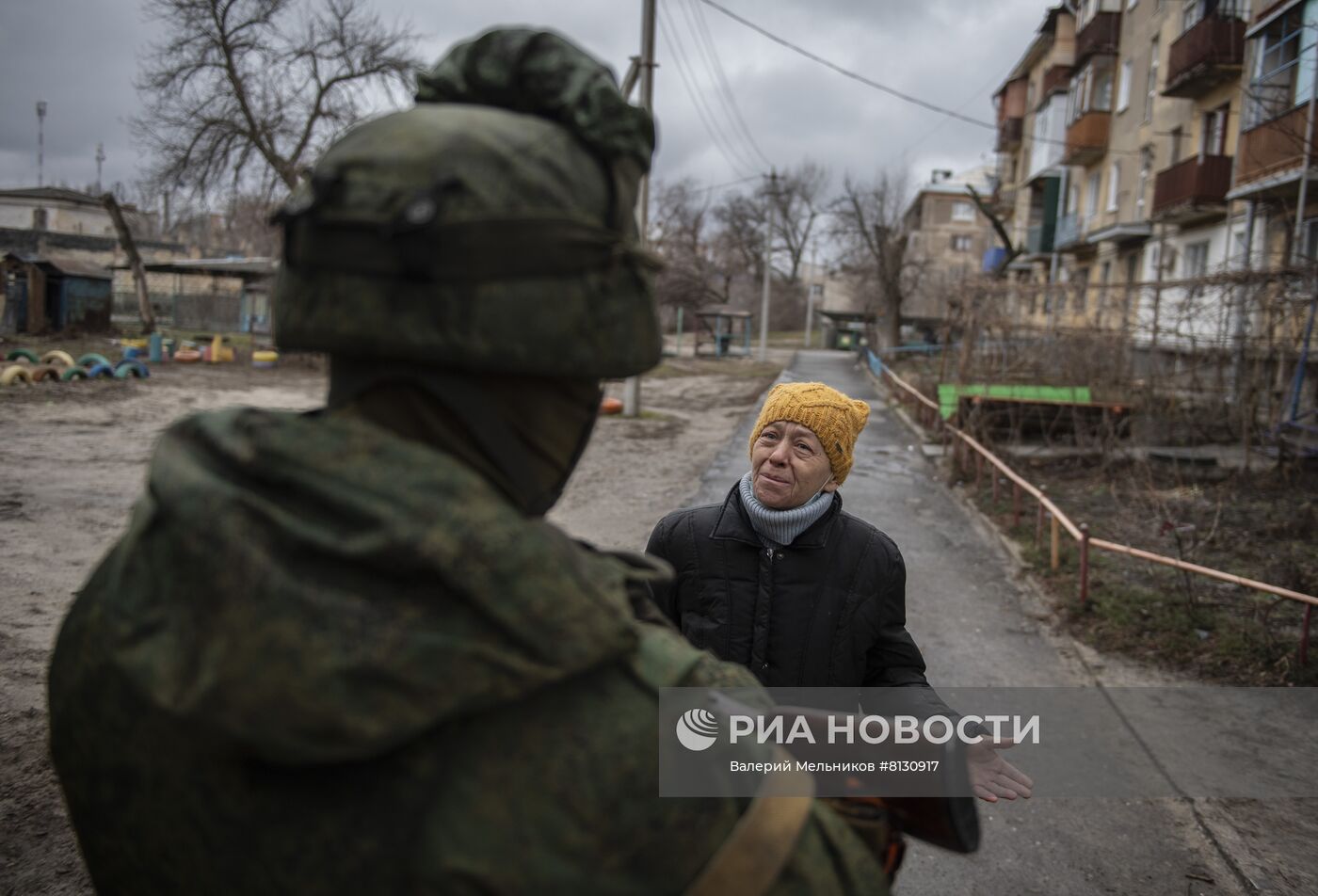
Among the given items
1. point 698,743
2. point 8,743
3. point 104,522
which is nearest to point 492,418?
point 698,743

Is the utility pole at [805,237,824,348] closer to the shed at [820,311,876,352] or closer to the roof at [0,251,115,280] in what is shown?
the shed at [820,311,876,352]

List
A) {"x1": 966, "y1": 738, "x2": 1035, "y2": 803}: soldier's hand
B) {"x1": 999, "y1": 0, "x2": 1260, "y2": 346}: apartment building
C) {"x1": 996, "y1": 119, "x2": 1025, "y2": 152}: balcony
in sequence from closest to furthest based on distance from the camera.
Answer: {"x1": 966, "y1": 738, "x2": 1035, "y2": 803}: soldier's hand < {"x1": 999, "y1": 0, "x2": 1260, "y2": 346}: apartment building < {"x1": 996, "y1": 119, "x2": 1025, "y2": 152}: balcony

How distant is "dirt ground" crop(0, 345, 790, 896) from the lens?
325cm

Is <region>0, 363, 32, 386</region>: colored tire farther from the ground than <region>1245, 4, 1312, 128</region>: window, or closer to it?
closer to it

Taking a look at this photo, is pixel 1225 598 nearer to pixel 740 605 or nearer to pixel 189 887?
pixel 740 605

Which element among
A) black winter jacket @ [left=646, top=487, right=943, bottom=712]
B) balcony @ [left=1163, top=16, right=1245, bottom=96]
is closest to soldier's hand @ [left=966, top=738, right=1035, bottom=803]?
black winter jacket @ [left=646, top=487, right=943, bottom=712]

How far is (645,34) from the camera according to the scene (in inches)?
612

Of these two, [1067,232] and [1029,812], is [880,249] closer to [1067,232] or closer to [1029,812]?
[1067,232]

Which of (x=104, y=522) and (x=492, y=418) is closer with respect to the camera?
(x=492, y=418)

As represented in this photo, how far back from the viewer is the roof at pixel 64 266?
79.1 ft

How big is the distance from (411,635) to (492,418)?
0.75 ft

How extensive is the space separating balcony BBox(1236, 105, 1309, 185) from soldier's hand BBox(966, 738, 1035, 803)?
17.6 meters

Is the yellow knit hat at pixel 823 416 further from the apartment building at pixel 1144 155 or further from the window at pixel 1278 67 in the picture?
the window at pixel 1278 67

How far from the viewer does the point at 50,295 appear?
25.0m
